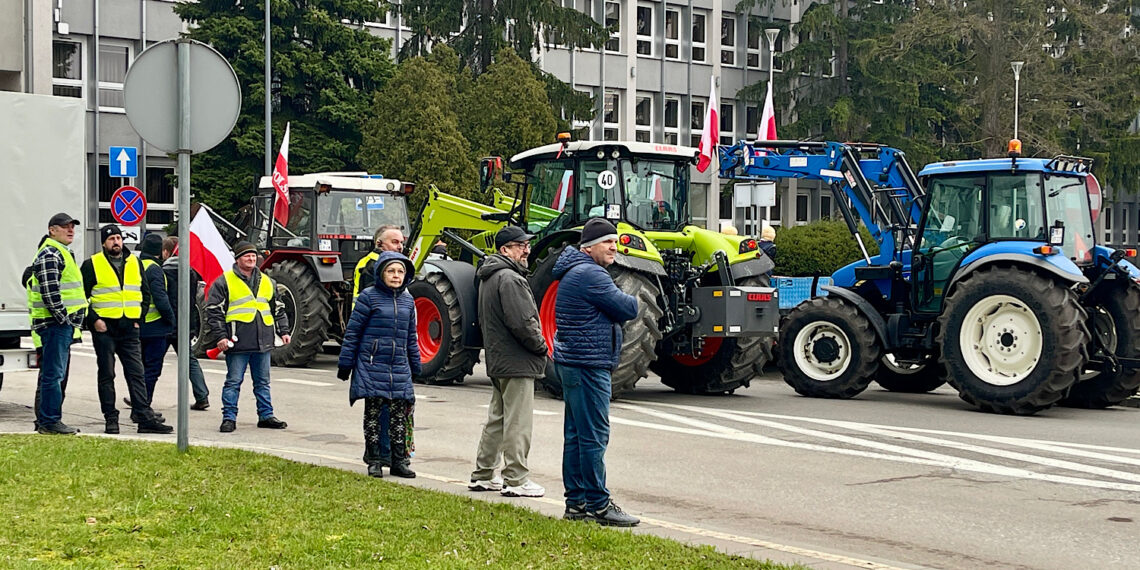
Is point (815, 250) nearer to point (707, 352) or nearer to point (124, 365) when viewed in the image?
point (707, 352)

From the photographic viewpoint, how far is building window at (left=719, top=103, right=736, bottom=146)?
55.8m

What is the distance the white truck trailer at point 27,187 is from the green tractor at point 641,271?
435 cm

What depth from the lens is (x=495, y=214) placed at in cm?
1864

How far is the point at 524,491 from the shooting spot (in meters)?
9.67

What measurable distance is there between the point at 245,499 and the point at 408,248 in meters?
11.0

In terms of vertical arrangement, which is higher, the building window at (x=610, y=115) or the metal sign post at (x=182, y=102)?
the building window at (x=610, y=115)

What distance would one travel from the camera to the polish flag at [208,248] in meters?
13.3

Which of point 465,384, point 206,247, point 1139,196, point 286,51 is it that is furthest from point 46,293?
point 1139,196

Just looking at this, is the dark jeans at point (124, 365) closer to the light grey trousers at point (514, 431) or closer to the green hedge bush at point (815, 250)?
the light grey trousers at point (514, 431)

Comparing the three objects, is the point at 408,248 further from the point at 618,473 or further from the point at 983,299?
the point at 618,473

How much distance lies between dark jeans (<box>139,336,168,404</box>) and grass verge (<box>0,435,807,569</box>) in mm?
3159

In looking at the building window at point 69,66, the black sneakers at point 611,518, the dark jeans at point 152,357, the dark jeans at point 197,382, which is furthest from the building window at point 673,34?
the black sneakers at point 611,518

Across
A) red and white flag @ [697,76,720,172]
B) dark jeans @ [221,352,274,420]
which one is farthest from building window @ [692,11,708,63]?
dark jeans @ [221,352,274,420]

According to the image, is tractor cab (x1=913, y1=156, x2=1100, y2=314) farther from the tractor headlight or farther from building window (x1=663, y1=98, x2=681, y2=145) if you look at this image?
building window (x1=663, y1=98, x2=681, y2=145)
